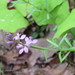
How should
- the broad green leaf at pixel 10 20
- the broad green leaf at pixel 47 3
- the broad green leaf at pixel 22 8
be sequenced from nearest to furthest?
the broad green leaf at pixel 10 20 → the broad green leaf at pixel 47 3 → the broad green leaf at pixel 22 8

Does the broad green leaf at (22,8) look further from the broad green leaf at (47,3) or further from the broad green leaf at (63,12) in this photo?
the broad green leaf at (63,12)

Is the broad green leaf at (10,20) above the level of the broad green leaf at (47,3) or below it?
below

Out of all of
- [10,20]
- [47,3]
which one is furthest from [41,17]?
[10,20]

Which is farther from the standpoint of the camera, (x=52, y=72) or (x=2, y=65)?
(x=2, y=65)

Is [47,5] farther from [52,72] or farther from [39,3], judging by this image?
[52,72]

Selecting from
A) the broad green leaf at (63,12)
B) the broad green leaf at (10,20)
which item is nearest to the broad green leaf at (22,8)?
the broad green leaf at (10,20)

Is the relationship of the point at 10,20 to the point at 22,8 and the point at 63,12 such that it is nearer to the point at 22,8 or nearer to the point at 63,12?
the point at 22,8

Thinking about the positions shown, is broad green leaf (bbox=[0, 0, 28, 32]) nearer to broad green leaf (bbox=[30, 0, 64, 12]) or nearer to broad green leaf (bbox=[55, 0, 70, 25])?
broad green leaf (bbox=[30, 0, 64, 12])

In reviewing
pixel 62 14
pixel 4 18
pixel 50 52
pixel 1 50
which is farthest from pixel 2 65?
pixel 62 14
